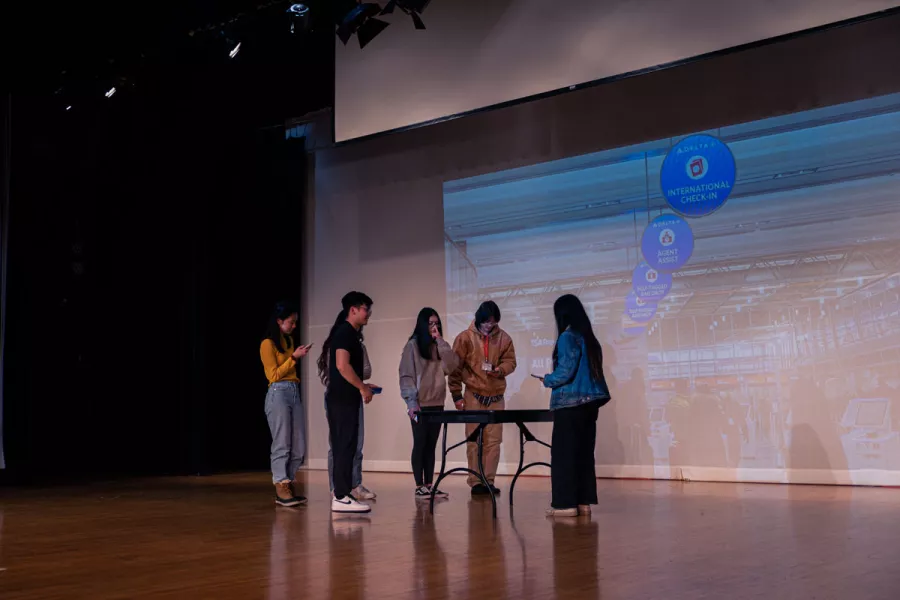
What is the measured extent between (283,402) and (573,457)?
180cm

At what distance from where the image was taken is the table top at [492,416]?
482cm

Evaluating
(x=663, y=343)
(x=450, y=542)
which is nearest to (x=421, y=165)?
(x=663, y=343)

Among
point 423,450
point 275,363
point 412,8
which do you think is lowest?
point 423,450

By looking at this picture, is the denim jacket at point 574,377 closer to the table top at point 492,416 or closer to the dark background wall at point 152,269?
the table top at point 492,416

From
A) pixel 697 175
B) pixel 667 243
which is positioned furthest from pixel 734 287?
pixel 697 175

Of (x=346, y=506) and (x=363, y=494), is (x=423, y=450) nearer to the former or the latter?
(x=363, y=494)

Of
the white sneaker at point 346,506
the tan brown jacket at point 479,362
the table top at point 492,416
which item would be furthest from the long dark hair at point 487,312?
the white sneaker at point 346,506

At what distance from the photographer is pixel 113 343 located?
888 cm

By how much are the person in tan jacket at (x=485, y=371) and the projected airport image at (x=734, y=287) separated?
164cm

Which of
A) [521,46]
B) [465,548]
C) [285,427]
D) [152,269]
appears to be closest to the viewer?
[465,548]

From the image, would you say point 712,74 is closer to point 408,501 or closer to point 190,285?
point 408,501

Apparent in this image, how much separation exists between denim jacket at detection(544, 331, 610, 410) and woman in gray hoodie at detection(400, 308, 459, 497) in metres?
1.34

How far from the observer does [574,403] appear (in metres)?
4.62

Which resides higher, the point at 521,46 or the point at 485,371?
the point at 521,46
